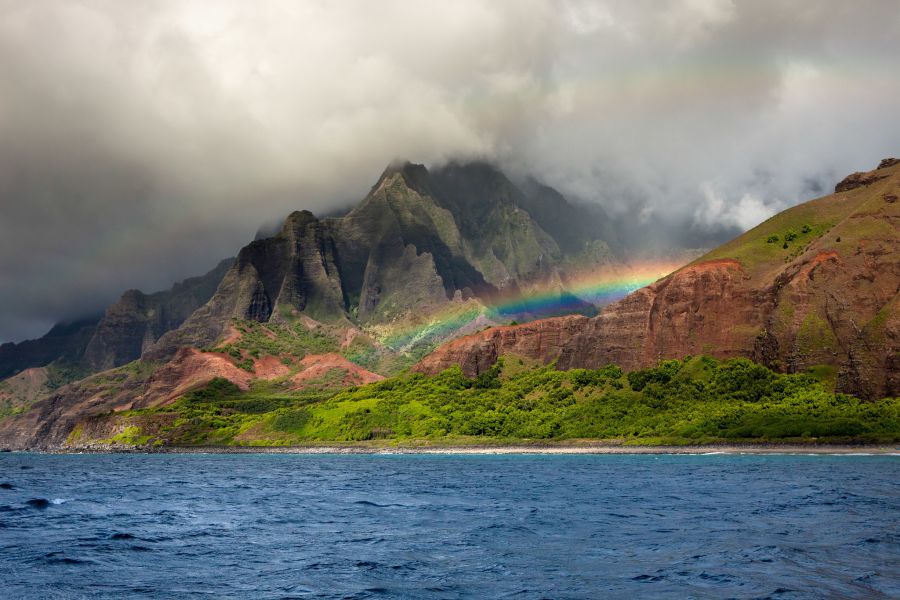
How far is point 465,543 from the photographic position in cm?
4797

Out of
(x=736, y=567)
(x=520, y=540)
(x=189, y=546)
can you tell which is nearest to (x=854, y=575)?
(x=736, y=567)

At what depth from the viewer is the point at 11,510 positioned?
65.8m

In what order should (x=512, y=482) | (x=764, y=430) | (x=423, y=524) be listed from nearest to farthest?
1. (x=423, y=524)
2. (x=512, y=482)
3. (x=764, y=430)

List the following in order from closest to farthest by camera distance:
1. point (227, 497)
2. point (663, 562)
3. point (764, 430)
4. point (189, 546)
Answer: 1. point (663, 562)
2. point (189, 546)
3. point (227, 497)
4. point (764, 430)

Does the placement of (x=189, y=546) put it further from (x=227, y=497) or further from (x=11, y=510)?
(x=227, y=497)

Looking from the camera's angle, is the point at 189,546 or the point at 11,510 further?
the point at 11,510

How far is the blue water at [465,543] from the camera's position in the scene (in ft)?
112

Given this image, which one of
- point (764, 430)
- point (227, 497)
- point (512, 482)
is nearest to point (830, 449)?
point (764, 430)

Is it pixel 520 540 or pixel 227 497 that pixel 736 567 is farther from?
pixel 227 497

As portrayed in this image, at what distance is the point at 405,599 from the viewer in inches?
1275

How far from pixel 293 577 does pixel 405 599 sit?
725 centimetres

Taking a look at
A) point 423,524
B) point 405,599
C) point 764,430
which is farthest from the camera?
point 764,430

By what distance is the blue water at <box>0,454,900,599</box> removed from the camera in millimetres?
34188

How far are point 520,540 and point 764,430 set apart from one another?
160427 millimetres
